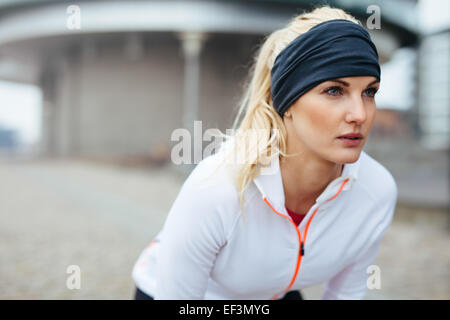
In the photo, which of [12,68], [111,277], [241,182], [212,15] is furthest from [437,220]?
[12,68]

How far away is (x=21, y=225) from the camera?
5.27 m

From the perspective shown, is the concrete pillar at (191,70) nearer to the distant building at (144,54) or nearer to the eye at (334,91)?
the distant building at (144,54)

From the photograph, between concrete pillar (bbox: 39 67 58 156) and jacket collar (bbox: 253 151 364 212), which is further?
concrete pillar (bbox: 39 67 58 156)

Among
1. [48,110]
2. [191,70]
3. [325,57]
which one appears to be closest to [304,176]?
[325,57]

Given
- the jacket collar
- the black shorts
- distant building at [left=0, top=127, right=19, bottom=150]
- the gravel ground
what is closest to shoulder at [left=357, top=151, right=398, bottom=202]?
the jacket collar

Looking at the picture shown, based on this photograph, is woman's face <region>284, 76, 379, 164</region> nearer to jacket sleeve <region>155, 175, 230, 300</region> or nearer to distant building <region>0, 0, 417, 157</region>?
jacket sleeve <region>155, 175, 230, 300</region>

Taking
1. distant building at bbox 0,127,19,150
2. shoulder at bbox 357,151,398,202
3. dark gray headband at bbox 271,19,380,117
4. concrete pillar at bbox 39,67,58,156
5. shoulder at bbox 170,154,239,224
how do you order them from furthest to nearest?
1. distant building at bbox 0,127,19,150
2. concrete pillar at bbox 39,67,58,156
3. shoulder at bbox 357,151,398,202
4. shoulder at bbox 170,154,239,224
5. dark gray headband at bbox 271,19,380,117

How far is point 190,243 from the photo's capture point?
1.51 metres

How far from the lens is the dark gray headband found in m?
1.31

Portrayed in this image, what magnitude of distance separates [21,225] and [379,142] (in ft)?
26.8

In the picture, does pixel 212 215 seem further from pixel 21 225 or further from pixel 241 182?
pixel 21 225

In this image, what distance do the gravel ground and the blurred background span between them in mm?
19

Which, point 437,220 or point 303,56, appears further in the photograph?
point 437,220

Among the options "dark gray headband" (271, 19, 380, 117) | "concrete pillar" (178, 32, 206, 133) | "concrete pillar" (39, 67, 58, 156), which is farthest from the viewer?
"concrete pillar" (39, 67, 58, 156)
